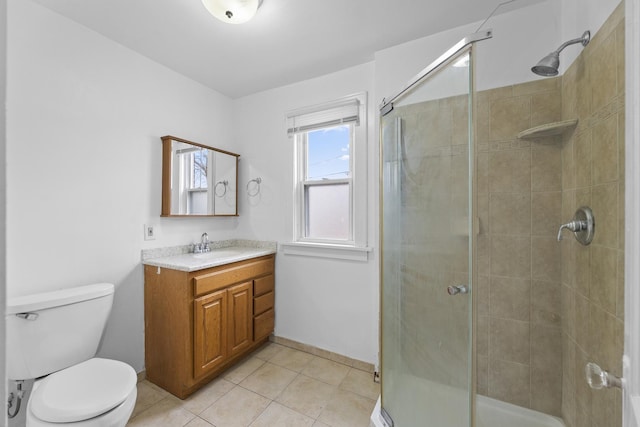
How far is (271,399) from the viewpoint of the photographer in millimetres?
1682

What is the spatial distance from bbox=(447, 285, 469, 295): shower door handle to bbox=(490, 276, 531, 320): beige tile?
0.66m

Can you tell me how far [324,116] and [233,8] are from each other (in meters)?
1.06

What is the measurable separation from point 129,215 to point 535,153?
2.61 metres

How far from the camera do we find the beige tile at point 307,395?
161 centimetres

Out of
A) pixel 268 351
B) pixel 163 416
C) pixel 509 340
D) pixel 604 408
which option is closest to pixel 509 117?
pixel 509 340

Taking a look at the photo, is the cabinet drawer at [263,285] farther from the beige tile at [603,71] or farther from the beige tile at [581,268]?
the beige tile at [603,71]

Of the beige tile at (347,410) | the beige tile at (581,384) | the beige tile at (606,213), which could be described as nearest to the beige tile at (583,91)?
the beige tile at (606,213)

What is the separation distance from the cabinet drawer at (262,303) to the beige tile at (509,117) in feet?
6.85

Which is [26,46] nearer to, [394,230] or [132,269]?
[132,269]

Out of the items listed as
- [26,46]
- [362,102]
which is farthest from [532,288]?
[26,46]

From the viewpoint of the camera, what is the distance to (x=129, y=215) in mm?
1817

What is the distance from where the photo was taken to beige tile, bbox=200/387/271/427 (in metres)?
1.50

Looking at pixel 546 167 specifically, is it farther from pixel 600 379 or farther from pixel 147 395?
pixel 147 395

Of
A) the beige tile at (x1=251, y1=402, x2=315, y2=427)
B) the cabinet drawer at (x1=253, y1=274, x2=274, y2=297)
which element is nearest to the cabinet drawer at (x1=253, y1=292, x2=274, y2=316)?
the cabinet drawer at (x1=253, y1=274, x2=274, y2=297)
